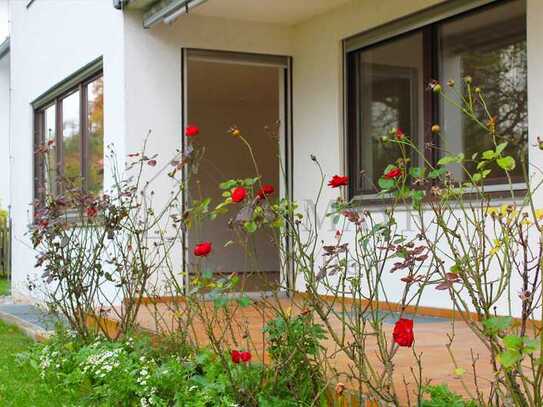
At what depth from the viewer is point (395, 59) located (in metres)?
6.41

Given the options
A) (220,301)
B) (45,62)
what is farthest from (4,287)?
(220,301)

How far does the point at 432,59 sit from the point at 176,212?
266 centimetres

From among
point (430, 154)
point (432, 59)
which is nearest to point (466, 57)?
point (432, 59)

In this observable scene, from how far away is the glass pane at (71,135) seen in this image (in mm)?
8781

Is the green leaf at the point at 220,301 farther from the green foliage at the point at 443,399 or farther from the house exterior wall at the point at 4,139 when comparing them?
the house exterior wall at the point at 4,139

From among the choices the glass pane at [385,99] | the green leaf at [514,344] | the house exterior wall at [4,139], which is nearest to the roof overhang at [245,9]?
the glass pane at [385,99]

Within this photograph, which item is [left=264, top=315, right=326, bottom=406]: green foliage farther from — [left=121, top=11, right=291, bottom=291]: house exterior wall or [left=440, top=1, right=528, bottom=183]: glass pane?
[left=121, top=11, right=291, bottom=291]: house exterior wall

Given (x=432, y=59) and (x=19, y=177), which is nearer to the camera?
(x=432, y=59)

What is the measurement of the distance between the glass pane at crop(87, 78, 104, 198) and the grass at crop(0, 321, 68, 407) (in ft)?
7.31

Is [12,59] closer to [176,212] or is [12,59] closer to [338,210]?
[176,212]

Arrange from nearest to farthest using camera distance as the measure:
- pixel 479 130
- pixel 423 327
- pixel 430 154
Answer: pixel 423 327 < pixel 479 130 < pixel 430 154

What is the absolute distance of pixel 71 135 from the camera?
9047 millimetres

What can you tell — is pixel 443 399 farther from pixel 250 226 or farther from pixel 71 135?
pixel 71 135

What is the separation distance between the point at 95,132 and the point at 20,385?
3813 mm
